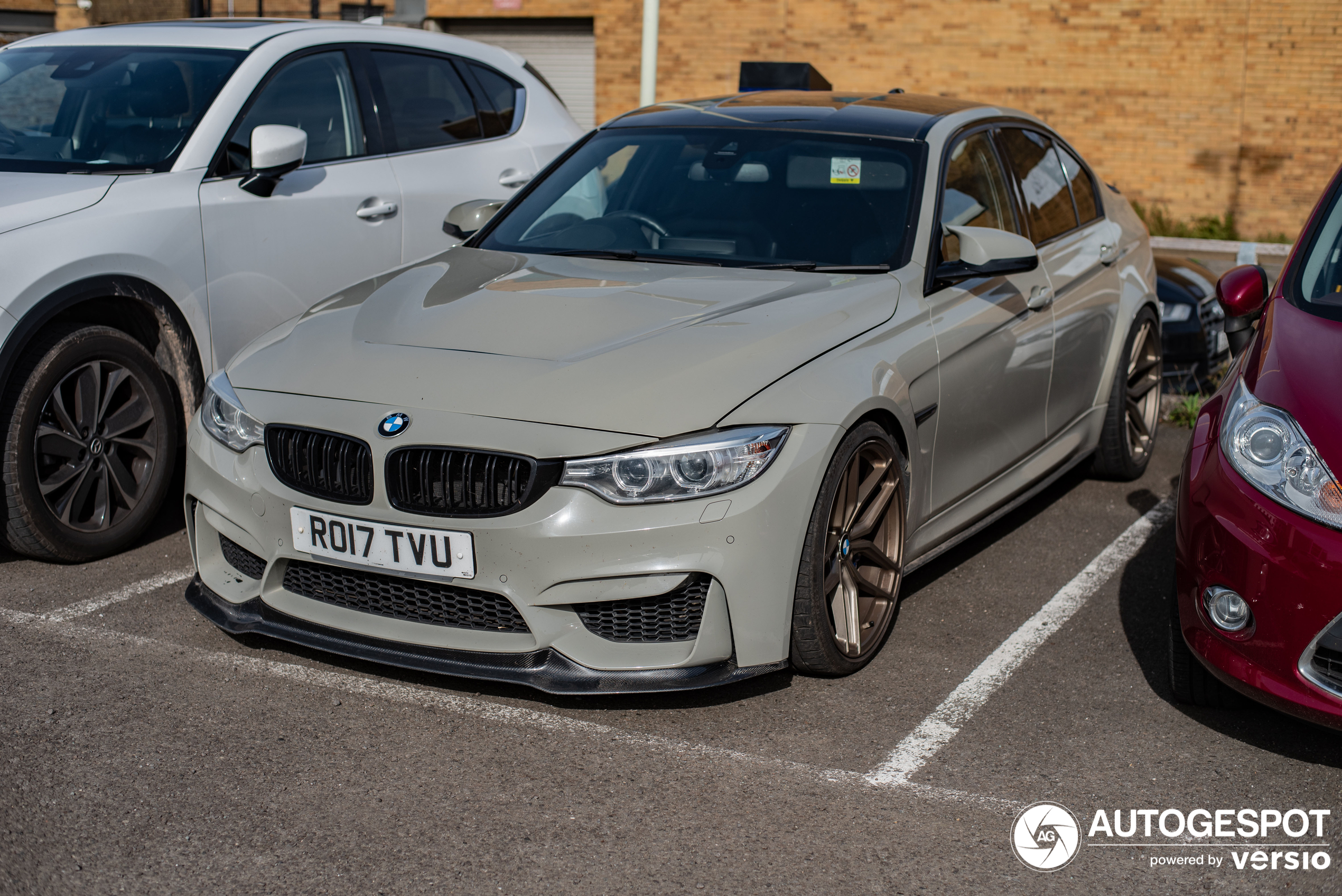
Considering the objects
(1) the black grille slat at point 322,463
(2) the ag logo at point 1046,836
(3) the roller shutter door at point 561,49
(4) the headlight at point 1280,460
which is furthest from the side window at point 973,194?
(3) the roller shutter door at point 561,49

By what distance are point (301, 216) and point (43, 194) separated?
1.06m

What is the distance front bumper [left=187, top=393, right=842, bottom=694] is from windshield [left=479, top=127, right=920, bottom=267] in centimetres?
112

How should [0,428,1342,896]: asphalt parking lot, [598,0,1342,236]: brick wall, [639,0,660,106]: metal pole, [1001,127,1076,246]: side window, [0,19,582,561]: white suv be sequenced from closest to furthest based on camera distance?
[0,428,1342,896]: asphalt parking lot
[0,19,582,561]: white suv
[1001,127,1076,246]: side window
[639,0,660,106]: metal pole
[598,0,1342,236]: brick wall

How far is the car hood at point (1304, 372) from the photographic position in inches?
122

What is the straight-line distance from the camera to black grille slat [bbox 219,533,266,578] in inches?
140

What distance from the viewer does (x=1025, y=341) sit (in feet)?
14.8

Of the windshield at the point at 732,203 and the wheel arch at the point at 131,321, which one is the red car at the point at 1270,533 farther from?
the wheel arch at the point at 131,321

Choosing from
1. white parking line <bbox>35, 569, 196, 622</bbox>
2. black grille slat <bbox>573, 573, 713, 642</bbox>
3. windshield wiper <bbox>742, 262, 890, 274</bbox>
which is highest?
windshield wiper <bbox>742, 262, 890, 274</bbox>

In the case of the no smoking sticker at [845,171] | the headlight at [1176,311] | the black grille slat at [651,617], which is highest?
the no smoking sticker at [845,171]

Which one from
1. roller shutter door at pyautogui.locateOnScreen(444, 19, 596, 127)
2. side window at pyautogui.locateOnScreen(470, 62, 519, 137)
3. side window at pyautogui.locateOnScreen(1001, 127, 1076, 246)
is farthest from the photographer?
roller shutter door at pyautogui.locateOnScreen(444, 19, 596, 127)

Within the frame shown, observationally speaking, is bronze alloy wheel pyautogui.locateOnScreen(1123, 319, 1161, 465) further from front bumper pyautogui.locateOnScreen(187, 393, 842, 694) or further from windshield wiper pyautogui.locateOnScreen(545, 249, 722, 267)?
front bumper pyautogui.locateOnScreen(187, 393, 842, 694)

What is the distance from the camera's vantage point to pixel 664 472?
124 inches

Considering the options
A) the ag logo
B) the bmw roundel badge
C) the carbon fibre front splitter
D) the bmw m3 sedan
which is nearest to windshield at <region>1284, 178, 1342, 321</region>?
the bmw m3 sedan

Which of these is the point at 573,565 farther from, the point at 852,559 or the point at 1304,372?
the point at 1304,372
